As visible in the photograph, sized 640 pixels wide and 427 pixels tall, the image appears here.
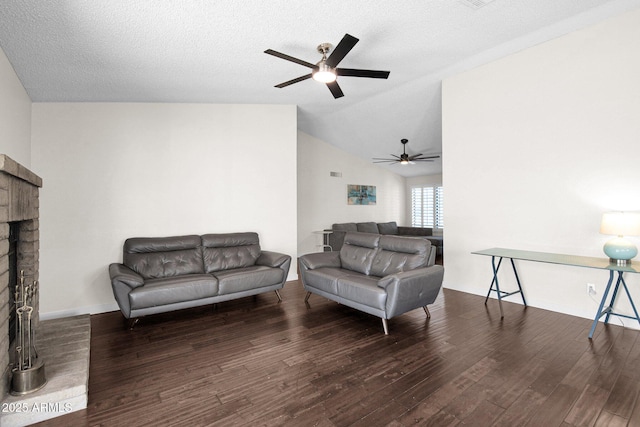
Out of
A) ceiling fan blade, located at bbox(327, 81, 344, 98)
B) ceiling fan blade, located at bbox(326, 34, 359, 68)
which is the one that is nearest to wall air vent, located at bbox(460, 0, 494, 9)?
ceiling fan blade, located at bbox(326, 34, 359, 68)

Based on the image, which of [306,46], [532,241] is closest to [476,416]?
[532,241]

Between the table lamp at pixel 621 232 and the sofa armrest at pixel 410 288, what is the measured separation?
1596mm

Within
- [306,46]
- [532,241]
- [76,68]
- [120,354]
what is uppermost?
[306,46]

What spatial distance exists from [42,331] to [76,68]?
8.53ft

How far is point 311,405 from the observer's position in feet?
6.78

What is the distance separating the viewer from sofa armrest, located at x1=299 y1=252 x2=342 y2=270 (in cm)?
435

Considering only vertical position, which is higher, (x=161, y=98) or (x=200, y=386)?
(x=161, y=98)

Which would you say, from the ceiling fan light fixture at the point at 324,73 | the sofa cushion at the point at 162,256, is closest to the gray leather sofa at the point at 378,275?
the sofa cushion at the point at 162,256

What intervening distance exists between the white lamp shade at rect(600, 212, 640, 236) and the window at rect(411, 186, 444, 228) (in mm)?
6800

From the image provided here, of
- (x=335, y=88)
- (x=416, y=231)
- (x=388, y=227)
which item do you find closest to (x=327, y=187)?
(x=388, y=227)

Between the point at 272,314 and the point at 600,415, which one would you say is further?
the point at 272,314

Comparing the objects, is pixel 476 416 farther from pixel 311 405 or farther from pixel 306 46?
pixel 306 46

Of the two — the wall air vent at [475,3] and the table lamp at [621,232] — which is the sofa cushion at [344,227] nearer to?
the table lamp at [621,232]

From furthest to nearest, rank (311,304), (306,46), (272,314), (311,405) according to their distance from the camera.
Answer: (311,304)
(272,314)
(306,46)
(311,405)
